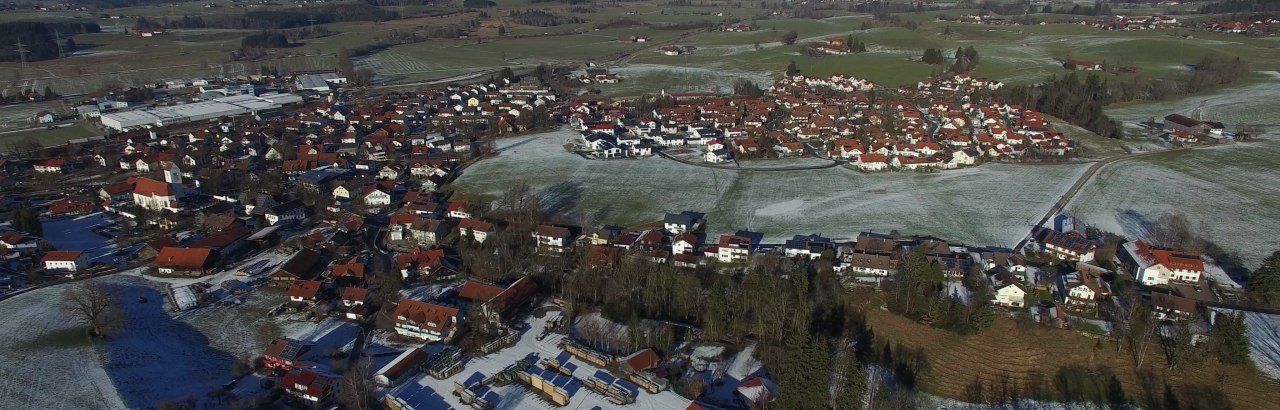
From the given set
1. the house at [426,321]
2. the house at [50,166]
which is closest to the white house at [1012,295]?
the house at [426,321]

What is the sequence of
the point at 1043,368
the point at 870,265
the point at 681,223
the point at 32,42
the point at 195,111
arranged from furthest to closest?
the point at 32,42 → the point at 195,111 → the point at 681,223 → the point at 870,265 → the point at 1043,368

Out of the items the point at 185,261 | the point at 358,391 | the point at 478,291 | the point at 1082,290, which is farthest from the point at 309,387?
the point at 1082,290

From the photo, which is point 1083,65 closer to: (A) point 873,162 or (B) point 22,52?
(A) point 873,162

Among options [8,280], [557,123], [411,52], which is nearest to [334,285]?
[8,280]

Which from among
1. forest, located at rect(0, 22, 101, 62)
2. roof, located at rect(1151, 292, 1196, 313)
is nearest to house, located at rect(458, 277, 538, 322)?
roof, located at rect(1151, 292, 1196, 313)

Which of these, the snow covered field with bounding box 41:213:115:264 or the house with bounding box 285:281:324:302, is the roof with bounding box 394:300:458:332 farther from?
the snow covered field with bounding box 41:213:115:264

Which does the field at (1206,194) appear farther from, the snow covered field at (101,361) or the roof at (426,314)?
the snow covered field at (101,361)

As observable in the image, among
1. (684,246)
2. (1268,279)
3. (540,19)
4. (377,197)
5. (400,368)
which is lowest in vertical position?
(400,368)
